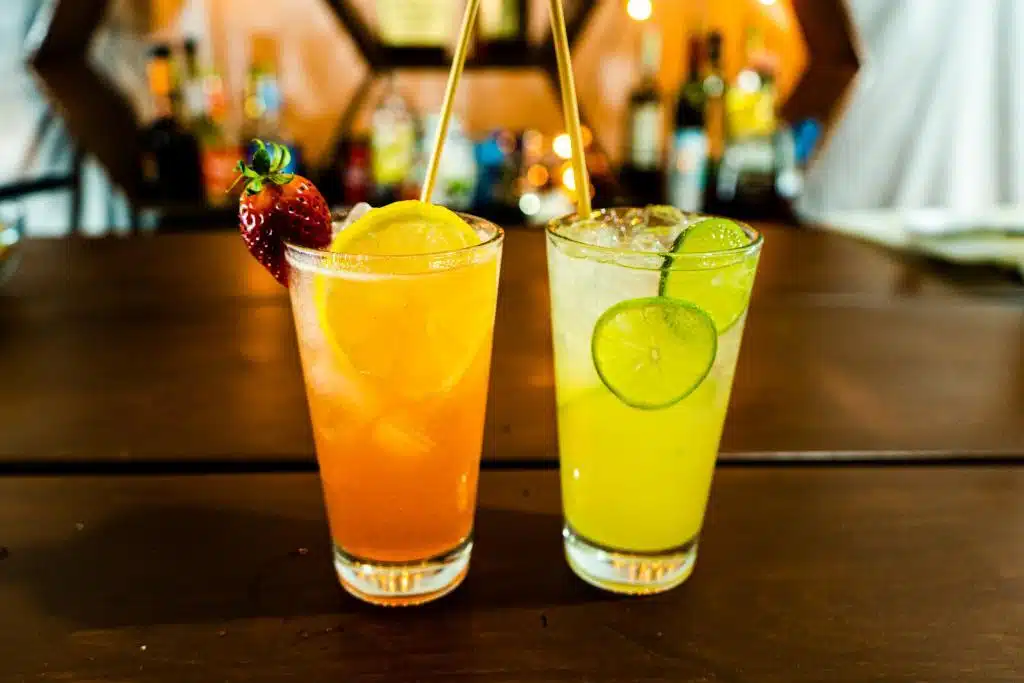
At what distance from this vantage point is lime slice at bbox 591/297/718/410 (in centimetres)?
53

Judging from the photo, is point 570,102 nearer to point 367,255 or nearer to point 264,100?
point 367,255

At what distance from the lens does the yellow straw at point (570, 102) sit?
0.54 meters

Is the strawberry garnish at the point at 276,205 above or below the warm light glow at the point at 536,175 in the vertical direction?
above

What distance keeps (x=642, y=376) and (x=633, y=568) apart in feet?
0.47

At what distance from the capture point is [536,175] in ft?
7.85

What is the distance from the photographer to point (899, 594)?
1.86 ft

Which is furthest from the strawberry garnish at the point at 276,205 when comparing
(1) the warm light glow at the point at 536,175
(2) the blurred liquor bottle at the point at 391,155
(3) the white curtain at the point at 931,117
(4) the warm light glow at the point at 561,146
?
(3) the white curtain at the point at 931,117

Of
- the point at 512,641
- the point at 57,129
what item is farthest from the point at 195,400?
the point at 57,129

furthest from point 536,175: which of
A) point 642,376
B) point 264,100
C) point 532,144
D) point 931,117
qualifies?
point 642,376

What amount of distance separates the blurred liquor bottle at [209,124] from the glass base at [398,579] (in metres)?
1.76

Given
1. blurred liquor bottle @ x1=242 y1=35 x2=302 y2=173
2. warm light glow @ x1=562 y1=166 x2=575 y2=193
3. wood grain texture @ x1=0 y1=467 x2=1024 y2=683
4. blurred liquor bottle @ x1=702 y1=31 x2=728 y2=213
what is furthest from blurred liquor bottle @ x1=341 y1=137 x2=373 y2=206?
wood grain texture @ x1=0 y1=467 x2=1024 y2=683

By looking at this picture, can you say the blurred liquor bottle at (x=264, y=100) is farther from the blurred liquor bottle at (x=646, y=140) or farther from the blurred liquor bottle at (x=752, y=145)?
the blurred liquor bottle at (x=752, y=145)

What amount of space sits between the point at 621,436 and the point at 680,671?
0.52 ft

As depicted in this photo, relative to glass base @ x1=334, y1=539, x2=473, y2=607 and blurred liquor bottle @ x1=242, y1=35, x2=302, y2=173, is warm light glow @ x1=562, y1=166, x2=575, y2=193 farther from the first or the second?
glass base @ x1=334, y1=539, x2=473, y2=607
